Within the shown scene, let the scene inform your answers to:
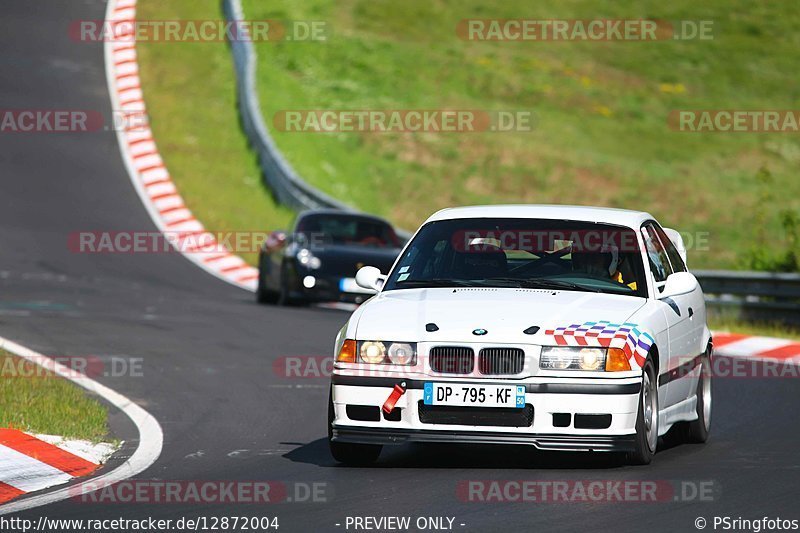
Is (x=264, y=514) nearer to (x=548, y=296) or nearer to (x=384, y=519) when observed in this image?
(x=384, y=519)

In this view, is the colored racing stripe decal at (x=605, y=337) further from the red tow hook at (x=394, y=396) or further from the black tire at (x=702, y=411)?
the black tire at (x=702, y=411)

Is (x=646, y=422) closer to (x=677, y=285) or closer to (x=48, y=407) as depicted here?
(x=677, y=285)

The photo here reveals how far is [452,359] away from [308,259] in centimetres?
1292

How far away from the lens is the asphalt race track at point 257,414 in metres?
7.98

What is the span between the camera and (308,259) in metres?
21.8

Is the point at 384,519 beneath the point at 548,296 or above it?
beneath

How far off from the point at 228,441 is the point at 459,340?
7.98ft

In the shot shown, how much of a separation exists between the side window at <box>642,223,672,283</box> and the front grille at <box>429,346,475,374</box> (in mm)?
1898

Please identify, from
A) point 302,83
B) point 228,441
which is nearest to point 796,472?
point 228,441

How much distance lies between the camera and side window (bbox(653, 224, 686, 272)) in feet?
36.7

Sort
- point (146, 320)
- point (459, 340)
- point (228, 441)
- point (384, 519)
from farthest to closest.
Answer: point (146, 320) < point (228, 441) < point (459, 340) < point (384, 519)

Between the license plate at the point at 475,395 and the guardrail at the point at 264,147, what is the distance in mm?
20091

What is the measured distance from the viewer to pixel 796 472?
9266 millimetres

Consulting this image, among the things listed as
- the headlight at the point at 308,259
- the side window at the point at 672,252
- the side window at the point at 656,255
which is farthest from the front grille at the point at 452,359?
the headlight at the point at 308,259
